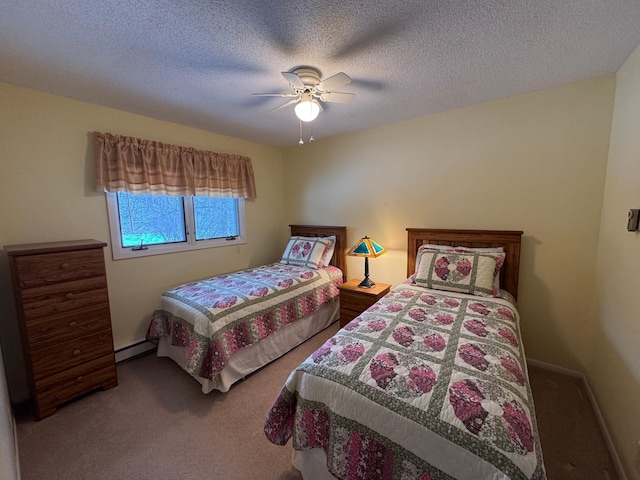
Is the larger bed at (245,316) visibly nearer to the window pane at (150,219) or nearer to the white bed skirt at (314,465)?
the window pane at (150,219)

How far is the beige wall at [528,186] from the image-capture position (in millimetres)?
1997

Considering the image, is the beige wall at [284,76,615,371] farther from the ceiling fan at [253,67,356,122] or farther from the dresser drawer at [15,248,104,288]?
the dresser drawer at [15,248,104,288]

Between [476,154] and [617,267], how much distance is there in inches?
51.8

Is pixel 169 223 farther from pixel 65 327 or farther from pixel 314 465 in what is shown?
pixel 314 465

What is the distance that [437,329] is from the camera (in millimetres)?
1585

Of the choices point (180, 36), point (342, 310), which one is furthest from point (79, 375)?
point (180, 36)

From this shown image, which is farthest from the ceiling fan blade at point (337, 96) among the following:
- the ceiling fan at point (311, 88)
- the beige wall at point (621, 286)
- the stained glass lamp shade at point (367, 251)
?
the beige wall at point (621, 286)

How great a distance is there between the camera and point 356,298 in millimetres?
2711

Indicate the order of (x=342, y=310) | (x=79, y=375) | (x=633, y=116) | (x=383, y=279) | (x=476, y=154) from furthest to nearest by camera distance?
(x=383, y=279)
(x=342, y=310)
(x=476, y=154)
(x=79, y=375)
(x=633, y=116)


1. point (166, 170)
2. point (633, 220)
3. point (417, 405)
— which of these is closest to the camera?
point (417, 405)

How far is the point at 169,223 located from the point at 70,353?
55.3 inches

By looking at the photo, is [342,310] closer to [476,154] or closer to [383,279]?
[383,279]

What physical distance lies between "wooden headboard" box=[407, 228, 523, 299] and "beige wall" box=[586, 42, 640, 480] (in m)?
0.51

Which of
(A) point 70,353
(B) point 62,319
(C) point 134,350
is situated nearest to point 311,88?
(B) point 62,319
